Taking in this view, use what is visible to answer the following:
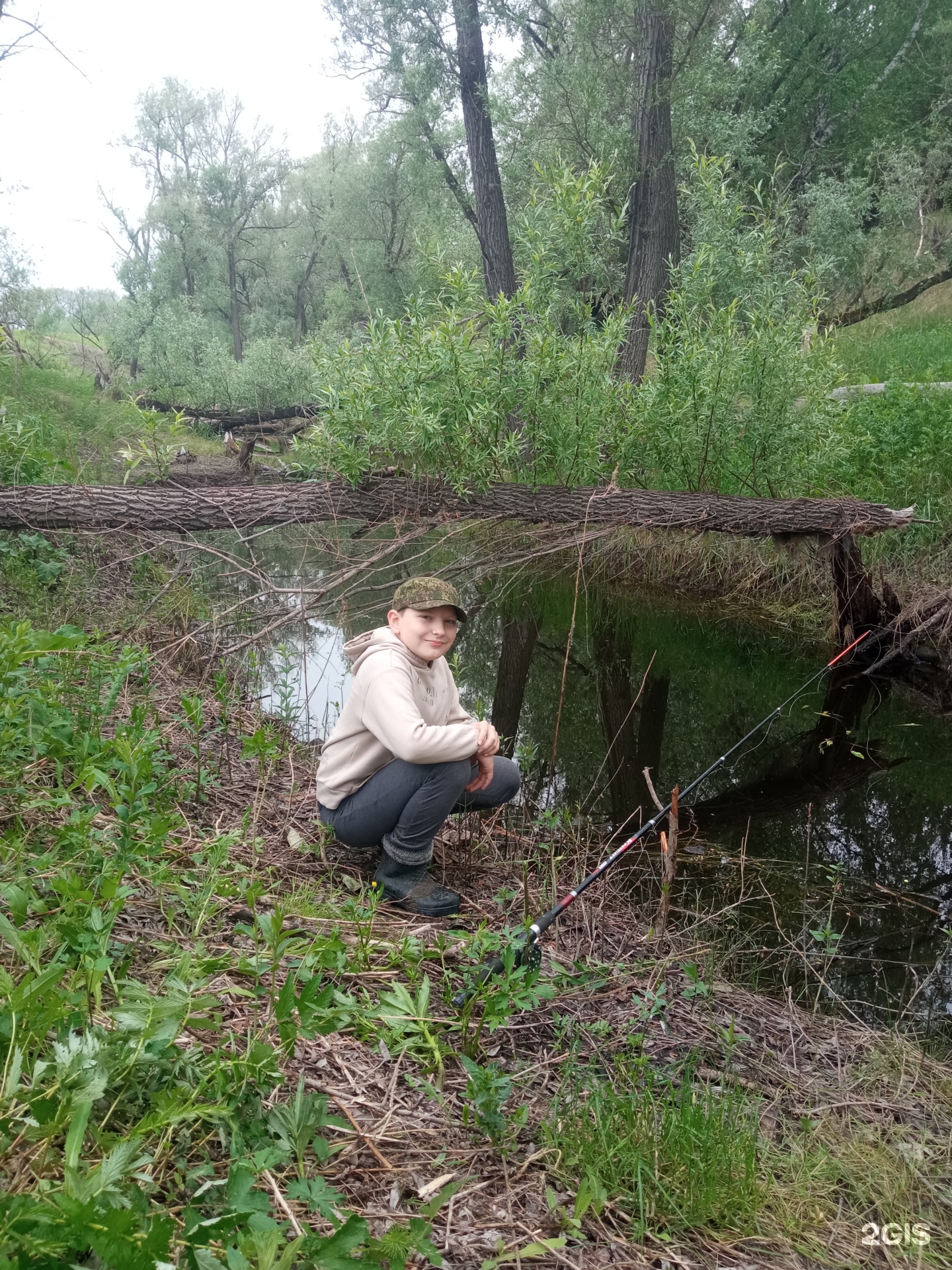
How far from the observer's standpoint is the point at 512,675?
7500 mm

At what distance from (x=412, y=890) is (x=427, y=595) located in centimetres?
110

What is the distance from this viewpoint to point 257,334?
30.4 metres

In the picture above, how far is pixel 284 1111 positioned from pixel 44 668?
266cm

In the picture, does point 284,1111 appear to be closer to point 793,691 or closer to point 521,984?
point 521,984

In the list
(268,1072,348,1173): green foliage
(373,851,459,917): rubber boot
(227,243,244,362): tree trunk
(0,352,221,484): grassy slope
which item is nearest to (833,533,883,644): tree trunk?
(373,851,459,917): rubber boot

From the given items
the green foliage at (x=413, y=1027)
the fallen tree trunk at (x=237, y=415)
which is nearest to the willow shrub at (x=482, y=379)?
the green foliage at (x=413, y=1027)

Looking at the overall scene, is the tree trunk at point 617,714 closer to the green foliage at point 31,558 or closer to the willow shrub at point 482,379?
the willow shrub at point 482,379

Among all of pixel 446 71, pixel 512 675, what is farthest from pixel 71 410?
pixel 512 675

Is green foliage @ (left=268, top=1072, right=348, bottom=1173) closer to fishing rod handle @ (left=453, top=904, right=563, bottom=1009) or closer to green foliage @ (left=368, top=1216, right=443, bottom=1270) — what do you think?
green foliage @ (left=368, top=1216, right=443, bottom=1270)

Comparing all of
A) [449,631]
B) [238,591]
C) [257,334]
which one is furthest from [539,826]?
[257,334]

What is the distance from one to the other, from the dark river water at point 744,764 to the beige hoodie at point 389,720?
1.13 m

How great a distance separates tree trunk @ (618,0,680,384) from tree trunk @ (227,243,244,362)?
76.3 ft

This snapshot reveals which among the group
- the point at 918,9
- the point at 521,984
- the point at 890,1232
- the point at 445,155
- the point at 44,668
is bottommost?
the point at 890,1232

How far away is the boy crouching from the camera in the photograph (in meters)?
2.91
